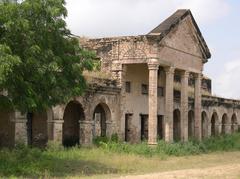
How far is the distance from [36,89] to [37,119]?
9137 millimetres

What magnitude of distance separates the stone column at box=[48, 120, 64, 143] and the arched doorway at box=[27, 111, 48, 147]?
119 centimetres

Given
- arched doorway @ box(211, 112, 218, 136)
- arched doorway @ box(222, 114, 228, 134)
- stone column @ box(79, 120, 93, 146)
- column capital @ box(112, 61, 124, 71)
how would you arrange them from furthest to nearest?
1. arched doorway @ box(222, 114, 228, 134)
2. arched doorway @ box(211, 112, 218, 136)
3. column capital @ box(112, 61, 124, 71)
4. stone column @ box(79, 120, 93, 146)

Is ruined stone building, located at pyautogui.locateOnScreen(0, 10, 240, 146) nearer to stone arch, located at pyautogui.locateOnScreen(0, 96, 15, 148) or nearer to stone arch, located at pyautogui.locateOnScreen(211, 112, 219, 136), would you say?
stone arch, located at pyautogui.locateOnScreen(0, 96, 15, 148)

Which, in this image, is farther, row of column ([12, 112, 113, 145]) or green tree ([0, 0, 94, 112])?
row of column ([12, 112, 113, 145])

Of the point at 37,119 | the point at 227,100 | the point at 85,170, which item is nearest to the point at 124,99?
the point at 37,119

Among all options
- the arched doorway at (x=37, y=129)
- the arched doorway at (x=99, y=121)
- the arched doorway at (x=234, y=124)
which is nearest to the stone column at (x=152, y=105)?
the arched doorway at (x=99, y=121)

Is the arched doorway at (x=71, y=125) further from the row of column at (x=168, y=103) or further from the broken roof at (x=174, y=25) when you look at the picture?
the broken roof at (x=174, y=25)

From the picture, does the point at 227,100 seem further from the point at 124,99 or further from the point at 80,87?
the point at 80,87

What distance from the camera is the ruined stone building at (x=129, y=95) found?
24.4 m

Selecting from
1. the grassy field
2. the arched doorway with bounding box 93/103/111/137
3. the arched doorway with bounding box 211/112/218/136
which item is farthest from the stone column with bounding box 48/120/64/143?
the arched doorway with bounding box 211/112/218/136

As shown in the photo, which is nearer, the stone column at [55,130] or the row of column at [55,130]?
the row of column at [55,130]

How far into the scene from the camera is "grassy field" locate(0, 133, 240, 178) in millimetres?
16869

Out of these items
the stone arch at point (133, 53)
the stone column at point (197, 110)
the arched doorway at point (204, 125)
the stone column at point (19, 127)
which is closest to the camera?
the stone column at point (19, 127)

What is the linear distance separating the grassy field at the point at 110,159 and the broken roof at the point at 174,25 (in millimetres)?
5348
